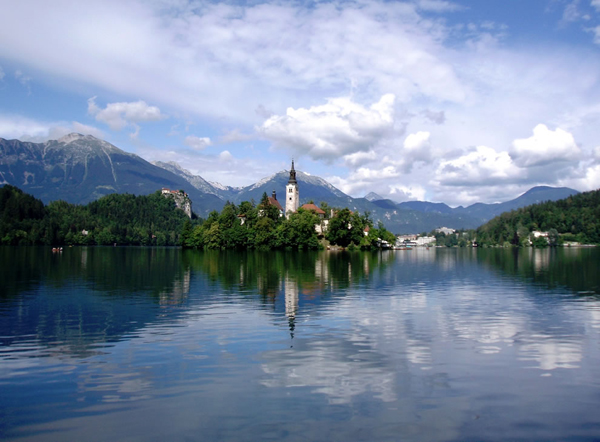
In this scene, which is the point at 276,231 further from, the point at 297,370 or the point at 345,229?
the point at 297,370

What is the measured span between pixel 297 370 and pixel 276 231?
124 metres

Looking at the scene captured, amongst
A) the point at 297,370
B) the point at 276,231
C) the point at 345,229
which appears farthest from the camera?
the point at 345,229

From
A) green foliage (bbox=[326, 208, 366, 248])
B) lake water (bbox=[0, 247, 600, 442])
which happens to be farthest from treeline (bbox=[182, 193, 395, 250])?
lake water (bbox=[0, 247, 600, 442])

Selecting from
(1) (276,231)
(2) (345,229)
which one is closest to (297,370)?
(1) (276,231)

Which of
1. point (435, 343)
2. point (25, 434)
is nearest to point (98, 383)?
point (25, 434)

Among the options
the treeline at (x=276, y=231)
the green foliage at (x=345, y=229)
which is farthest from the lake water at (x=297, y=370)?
the green foliage at (x=345, y=229)

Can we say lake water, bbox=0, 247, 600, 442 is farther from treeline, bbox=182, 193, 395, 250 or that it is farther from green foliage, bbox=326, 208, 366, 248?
green foliage, bbox=326, 208, 366, 248

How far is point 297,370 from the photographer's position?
49.7ft

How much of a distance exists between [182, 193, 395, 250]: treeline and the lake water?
106 metres

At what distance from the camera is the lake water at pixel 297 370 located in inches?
429

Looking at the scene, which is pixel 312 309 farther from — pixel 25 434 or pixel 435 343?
pixel 25 434

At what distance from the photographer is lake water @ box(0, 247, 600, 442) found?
10.9 metres

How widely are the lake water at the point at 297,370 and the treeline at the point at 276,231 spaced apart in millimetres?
105757

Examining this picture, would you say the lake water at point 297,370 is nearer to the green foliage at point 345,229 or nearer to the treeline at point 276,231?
the treeline at point 276,231
